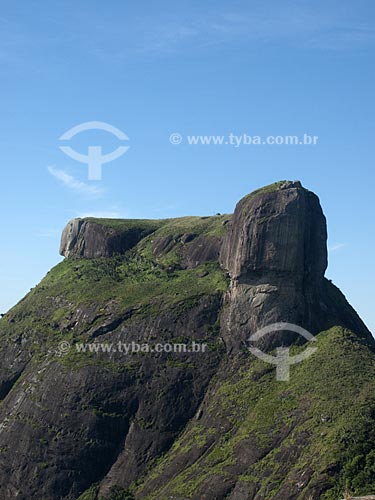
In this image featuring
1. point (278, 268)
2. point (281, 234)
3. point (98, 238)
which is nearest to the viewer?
point (278, 268)

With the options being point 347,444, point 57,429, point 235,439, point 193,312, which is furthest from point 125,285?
point 347,444

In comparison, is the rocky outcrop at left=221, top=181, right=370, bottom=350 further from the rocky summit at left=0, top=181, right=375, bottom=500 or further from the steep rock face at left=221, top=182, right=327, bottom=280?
the rocky summit at left=0, top=181, right=375, bottom=500

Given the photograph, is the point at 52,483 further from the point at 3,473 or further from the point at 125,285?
the point at 125,285

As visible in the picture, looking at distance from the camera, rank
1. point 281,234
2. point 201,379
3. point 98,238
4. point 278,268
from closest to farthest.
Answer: point 278,268 < point 281,234 < point 201,379 < point 98,238

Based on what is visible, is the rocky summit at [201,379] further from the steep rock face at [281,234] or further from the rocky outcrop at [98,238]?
the rocky outcrop at [98,238]

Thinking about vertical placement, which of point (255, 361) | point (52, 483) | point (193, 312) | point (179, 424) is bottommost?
point (52, 483)

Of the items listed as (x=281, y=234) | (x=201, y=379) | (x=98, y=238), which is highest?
(x=98, y=238)

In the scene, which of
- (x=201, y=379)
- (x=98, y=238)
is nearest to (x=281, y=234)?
(x=201, y=379)

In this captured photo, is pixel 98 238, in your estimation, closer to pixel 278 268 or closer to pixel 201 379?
pixel 201 379

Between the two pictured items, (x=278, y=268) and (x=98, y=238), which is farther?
(x=98, y=238)
